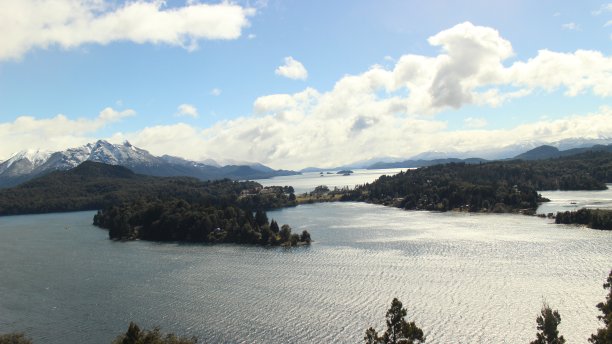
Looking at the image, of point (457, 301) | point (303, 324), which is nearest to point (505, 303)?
point (457, 301)

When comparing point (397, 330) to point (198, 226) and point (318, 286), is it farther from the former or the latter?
point (198, 226)

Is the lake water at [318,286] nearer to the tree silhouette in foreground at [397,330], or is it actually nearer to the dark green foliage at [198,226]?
the dark green foliage at [198,226]

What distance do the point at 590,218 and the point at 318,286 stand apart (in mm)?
100454

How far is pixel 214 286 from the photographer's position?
90.1 metres

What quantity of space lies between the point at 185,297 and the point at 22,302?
29579 millimetres

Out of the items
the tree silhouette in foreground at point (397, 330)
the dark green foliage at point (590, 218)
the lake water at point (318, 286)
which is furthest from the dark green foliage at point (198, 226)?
the tree silhouette in foreground at point (397, 330)

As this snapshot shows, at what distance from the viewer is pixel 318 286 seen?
86.2 metres

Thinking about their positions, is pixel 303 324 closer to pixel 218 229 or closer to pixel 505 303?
pixel 505 303

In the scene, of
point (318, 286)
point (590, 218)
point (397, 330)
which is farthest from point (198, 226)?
point (590, 218)

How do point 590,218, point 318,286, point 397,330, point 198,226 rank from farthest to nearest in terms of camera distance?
point 198,226 < point 590,218 < point 318,286 < point 397,330

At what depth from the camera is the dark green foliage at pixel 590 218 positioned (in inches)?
5325

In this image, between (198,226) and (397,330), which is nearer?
(397,330)

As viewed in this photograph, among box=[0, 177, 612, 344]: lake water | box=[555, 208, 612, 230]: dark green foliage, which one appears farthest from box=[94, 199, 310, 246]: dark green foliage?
box=[555, 208, 612, 230]: dark green foliage

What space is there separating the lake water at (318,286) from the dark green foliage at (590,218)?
742cm
